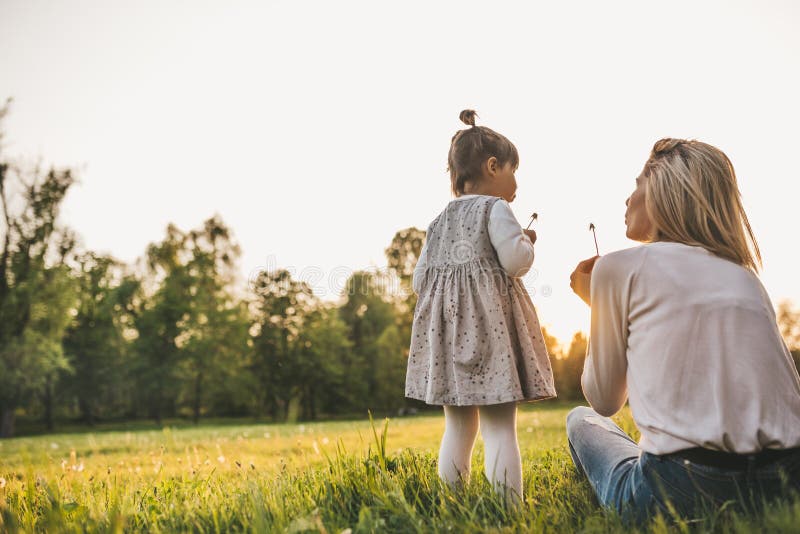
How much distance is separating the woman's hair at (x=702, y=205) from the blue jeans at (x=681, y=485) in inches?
28.8

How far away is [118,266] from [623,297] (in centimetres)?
3903

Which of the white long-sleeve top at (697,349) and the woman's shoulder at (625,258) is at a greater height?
the woman's shoulder at (625,258)

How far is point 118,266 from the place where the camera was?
118 ft

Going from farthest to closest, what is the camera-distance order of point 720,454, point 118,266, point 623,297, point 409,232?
point 118,266, point 409,232, point 623,297, point 720,454

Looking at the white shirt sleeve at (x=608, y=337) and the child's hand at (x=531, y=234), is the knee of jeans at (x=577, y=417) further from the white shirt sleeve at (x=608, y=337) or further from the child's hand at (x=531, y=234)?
the child's hand at (x=531, y=234)

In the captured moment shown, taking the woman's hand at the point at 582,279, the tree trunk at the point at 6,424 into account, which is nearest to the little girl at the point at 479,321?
the woman's hand at the point at 582,279

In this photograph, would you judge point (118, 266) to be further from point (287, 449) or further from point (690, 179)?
point (690, 179)

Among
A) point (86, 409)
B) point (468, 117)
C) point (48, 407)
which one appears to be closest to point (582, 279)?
point (468, 117)

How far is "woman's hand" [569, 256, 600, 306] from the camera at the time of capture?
92.4 inches

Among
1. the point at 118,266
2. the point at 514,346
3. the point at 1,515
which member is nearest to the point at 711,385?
the point at 514,346

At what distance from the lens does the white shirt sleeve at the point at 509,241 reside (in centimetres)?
269

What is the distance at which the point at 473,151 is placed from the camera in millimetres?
3064

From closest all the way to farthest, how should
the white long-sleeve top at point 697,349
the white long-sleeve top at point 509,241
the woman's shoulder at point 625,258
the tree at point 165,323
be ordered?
the white long-sleeve top at point 697,349 < the woman's shoulder at point 625,258 < the white long-sleeve top at point 509,241 < the tree at point 165,323

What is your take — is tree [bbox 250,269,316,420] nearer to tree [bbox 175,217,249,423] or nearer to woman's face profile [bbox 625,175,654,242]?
tree [bbox 175,217,249,423]
